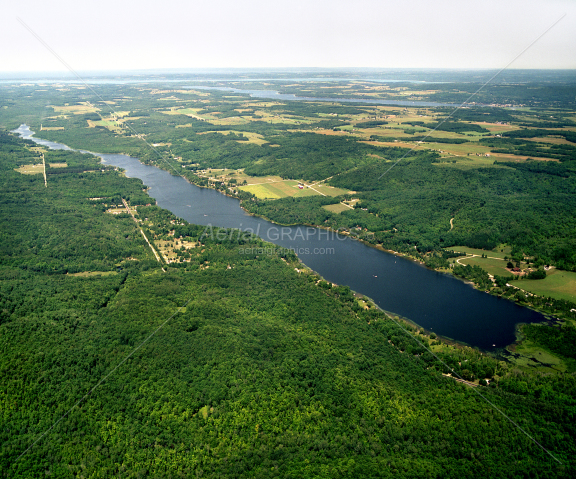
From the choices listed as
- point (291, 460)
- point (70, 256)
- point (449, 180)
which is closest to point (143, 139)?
point (70, 256)

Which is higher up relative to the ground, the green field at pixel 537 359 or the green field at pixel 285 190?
the green field at pixel 285 190

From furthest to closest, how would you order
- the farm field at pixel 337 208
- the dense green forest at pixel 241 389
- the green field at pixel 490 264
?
1. the farm field at pixel 337 208
2. the green field at pixel 490 264
3. the dense green forest at pixel 241 389

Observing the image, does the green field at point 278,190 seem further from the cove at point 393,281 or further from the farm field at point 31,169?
the farm field at point 31,169

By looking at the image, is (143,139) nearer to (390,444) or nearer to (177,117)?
(177,117)

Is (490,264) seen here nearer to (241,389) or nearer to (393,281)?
(393,281)

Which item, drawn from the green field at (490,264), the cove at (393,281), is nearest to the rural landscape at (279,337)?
the green field at (490,264)

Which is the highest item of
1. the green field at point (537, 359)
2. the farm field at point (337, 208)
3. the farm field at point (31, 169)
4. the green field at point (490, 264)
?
the farm field at point (31, 169)

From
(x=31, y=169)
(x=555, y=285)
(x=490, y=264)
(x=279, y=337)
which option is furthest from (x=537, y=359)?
(x=31, y=169)

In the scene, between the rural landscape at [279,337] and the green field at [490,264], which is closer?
the rural landscape at [279,337]
